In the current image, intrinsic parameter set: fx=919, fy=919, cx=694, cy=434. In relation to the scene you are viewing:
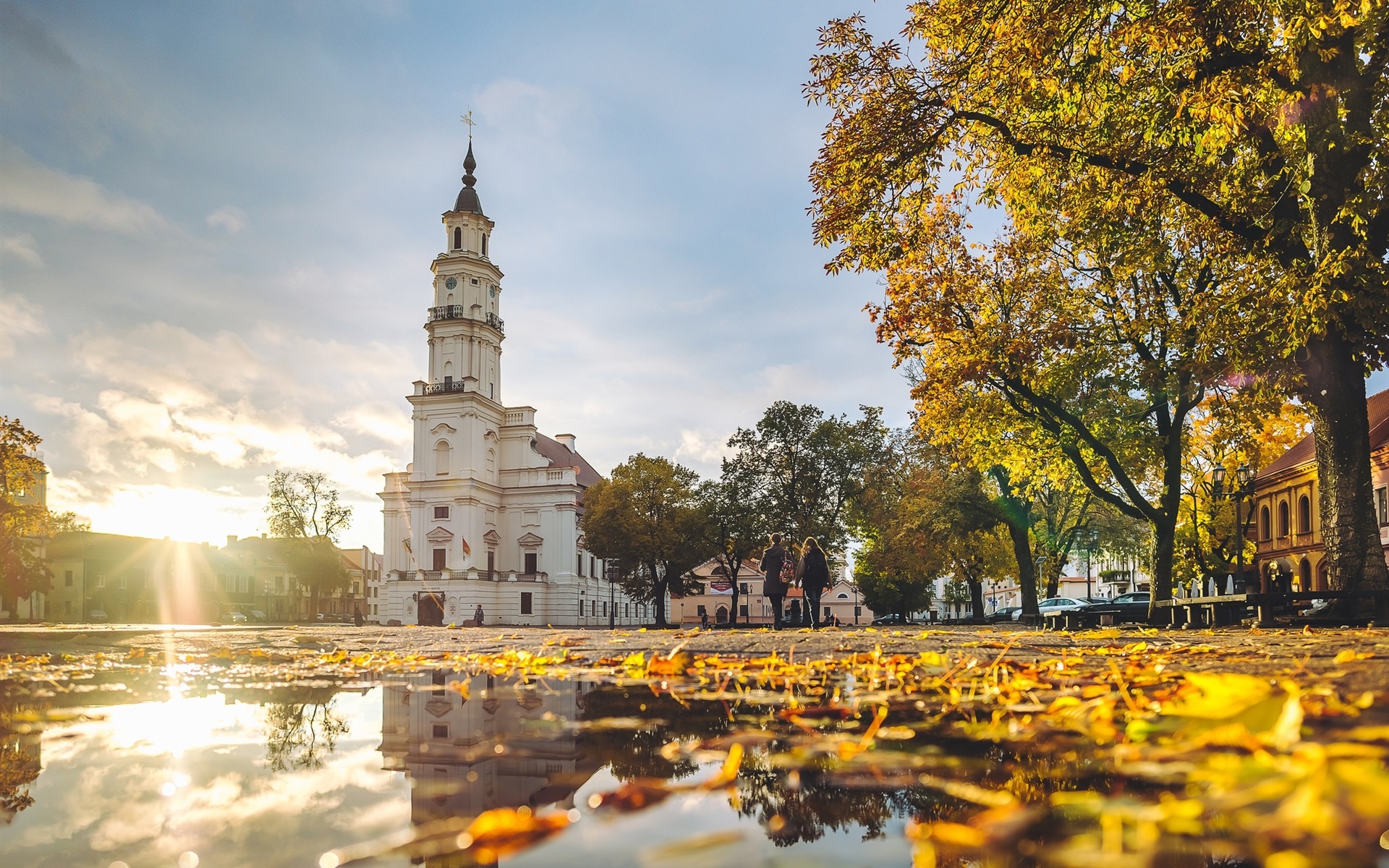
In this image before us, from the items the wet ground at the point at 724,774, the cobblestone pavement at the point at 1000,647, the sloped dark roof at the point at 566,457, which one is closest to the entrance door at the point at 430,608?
the sloped dark roof at the point at 566,457

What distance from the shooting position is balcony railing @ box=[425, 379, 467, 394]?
68812 millimetres

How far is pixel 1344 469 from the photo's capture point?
1275cm

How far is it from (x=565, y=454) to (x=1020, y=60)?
8244cm

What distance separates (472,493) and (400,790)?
66.6 m

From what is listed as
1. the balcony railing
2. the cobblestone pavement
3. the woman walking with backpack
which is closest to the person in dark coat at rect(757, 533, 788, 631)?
the woman walking with backpack

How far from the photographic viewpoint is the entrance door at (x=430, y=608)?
210ft

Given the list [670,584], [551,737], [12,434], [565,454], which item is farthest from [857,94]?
[565,454]

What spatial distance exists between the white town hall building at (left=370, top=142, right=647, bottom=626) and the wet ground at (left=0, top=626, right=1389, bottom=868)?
63014mm

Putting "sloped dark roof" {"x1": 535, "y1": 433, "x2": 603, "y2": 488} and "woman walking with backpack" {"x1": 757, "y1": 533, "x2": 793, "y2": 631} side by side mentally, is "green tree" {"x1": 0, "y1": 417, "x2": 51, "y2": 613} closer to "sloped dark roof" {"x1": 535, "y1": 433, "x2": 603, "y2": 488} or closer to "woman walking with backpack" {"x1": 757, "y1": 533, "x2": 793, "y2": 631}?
"woman walking with backpack" {"x1": 757, "y1": 533, "x2": 793, "y2": 631}

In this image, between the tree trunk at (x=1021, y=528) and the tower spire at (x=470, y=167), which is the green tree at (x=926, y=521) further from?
the tower spire at (x=470, y=167)

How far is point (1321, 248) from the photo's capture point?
12.2m

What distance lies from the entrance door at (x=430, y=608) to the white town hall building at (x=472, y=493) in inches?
4.0

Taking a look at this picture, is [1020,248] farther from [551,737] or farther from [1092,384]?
[551,737]

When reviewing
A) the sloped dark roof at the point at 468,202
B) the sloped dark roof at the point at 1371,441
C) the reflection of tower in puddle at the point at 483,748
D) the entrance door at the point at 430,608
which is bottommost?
the entrance door at the point at 430,608
